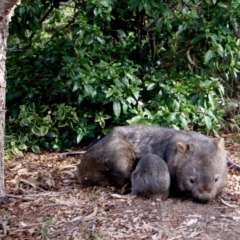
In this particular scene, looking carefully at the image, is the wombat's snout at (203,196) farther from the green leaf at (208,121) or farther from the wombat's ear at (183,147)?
the green leaf at (208,121)

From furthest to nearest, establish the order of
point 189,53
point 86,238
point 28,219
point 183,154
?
point 189,53 → point 183,154 → point 28,219 → point 86,238

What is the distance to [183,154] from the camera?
631cm

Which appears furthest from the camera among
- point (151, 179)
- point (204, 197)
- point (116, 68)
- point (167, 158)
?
point (116, 68)

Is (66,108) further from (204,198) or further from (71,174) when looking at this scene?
(204,198)

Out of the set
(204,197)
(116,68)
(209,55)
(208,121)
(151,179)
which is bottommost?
(204,197)

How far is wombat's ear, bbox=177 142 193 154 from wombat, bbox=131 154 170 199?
0.22m

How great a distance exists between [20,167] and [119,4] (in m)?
2.36

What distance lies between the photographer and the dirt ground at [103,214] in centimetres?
544

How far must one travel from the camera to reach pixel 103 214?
5.79 m

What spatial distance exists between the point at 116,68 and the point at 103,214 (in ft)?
7.93

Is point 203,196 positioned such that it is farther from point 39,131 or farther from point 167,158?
point 39,131

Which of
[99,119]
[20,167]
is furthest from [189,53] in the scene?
[20,167]

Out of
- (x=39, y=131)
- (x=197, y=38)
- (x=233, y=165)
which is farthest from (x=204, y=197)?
(x=39, y=131)

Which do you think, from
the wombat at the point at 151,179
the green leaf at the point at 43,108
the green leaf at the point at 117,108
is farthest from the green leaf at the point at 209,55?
the green leaf at the point at 43,108
